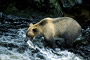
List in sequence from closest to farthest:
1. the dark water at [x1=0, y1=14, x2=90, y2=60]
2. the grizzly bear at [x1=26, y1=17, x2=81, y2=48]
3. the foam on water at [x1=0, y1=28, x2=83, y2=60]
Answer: the foam on water at [x1=0, y1=28, x2=83, y2=60]
the dark water at [x1=0, y1=14, x2=90, y2=60]
the grizzly bear at [x1=26, y1=17, x2=81, y2=48]

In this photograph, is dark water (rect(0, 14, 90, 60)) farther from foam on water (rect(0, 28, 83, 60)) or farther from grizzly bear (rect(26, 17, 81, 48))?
grizzly bear (rect(26, 17, 81, 48))

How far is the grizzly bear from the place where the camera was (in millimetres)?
7324

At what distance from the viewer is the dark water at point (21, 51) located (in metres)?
6.28

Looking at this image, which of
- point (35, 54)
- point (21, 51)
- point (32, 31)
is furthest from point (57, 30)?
point (21, 51)

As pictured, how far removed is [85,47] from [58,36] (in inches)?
53.2

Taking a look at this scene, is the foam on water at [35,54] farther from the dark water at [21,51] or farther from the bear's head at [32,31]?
the bear's head at [32,31]

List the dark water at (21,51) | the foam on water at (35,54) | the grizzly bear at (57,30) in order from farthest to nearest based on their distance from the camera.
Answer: the grizzly bear at (57,30)
the dark water at (21,51)
the foam on water at (35,54)

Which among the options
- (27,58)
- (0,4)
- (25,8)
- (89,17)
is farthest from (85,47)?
(0,4)

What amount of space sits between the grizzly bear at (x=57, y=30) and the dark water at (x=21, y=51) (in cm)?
51

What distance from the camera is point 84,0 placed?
13.1m

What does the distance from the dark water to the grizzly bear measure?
1.69ft

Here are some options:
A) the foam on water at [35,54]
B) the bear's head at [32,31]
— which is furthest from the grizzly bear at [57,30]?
the foam on water at [35,54]

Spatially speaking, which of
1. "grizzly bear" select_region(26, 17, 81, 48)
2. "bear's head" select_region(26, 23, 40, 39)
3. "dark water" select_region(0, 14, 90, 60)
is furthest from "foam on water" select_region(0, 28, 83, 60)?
"bear's head" select_region(26, 23, 40, 39)

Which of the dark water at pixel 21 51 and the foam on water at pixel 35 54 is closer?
the foam on water at pixel 35 54
